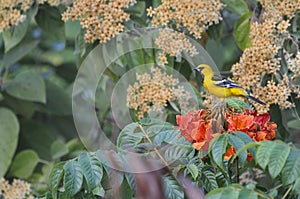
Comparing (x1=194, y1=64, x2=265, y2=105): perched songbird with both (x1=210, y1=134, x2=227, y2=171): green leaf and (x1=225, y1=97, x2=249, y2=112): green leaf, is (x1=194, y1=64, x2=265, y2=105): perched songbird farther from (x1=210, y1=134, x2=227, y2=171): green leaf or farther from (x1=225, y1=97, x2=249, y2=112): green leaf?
(x1=210, y1=134, x2=227, y2=171): green leaf

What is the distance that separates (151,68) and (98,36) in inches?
6.2

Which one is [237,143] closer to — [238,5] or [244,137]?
[244,137]

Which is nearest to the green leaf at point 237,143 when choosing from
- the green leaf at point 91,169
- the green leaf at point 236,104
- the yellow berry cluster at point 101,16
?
the green leaf at point 236,104

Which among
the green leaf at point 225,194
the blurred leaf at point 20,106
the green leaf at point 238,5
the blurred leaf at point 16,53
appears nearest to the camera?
the green leaf at point 225,194

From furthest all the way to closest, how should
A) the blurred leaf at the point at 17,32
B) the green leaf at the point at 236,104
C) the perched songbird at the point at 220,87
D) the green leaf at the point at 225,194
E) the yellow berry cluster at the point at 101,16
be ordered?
the blurred leaf at the point at 17,32
the yellow berry cluster at the point at 101,16
the perched songbird at the point at 220,87
the green leaf at the point at 236,104
the green leaf at the point at 225,194

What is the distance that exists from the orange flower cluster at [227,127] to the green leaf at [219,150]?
31 millimetres

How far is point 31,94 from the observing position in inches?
89.0

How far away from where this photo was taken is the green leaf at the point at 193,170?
3.66 feet

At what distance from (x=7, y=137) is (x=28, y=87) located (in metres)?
0.20

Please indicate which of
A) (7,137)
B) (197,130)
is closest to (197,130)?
(197,130)

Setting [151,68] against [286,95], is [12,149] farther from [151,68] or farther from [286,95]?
[286,95]

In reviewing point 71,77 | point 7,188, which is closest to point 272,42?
point 7,188

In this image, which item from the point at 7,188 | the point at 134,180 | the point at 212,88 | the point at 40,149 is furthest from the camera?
the point at 40,149

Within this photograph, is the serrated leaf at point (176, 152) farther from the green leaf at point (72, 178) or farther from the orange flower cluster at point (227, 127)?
the green leaf at point (72, 178)
